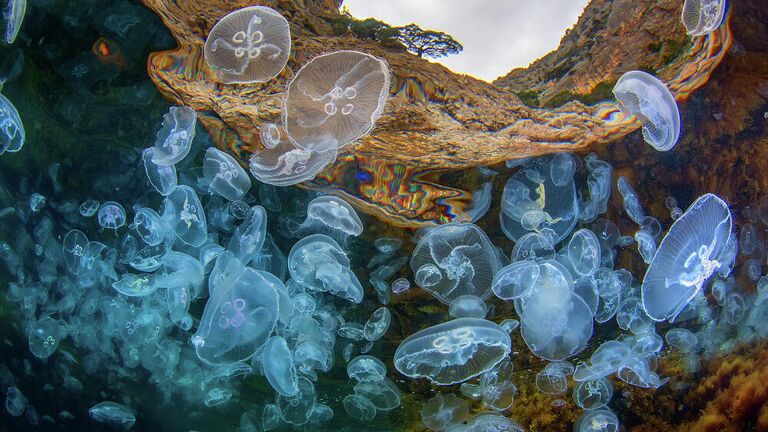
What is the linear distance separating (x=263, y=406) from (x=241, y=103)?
8730mm

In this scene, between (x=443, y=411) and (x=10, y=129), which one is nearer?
(x=10, y=129)

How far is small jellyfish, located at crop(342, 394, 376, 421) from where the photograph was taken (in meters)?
8.77

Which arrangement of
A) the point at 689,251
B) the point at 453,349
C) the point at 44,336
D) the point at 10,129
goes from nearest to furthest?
1. the point at 689,251
2. the point at 453,349
3. the point at 10,129
4. the point at 44,336

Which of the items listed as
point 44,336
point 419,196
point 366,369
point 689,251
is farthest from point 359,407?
point 689,251

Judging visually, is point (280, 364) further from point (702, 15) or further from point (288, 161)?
point (702, 15)

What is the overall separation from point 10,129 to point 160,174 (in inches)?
75.4

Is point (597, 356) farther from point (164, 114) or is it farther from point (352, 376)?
point (164, 114)

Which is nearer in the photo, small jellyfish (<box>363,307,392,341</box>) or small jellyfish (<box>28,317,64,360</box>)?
small jellyfish (<box>363,307,392,341</box>)

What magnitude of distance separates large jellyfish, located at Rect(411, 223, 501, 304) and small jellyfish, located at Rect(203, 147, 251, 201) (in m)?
2.31

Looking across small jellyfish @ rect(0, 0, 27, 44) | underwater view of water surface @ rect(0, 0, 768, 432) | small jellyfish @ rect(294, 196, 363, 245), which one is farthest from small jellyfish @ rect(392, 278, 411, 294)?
small jellyfish @ rect(0, 0, 27, 44)

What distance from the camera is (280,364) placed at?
6711 mm

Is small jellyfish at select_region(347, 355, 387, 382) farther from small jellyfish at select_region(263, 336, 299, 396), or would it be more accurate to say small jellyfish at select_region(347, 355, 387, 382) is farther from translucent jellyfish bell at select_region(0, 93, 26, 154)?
translucent jellyfish bell at select_region(0, 93, 26, 154)

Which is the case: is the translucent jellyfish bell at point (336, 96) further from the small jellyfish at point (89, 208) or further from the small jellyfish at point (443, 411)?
the small jellyfish at point (443, 411)

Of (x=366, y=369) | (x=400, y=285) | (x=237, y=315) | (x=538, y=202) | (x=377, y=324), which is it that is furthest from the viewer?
(x=366, y=369)
